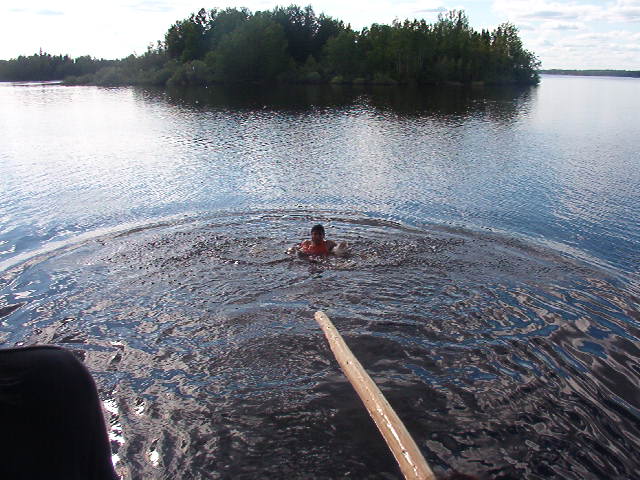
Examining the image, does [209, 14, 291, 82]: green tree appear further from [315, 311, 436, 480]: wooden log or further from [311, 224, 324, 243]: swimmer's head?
[315, 311, 436, 480]: wooden log

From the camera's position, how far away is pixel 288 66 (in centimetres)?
9362

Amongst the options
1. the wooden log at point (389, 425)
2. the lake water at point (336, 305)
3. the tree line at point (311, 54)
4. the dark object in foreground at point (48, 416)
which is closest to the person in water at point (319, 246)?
the lake water at point (336, 305)

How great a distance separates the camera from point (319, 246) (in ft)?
40.8

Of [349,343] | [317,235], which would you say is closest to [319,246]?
[317,235]

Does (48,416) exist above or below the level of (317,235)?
above

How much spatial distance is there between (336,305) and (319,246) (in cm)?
260

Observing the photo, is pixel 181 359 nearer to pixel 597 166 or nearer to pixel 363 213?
pixel 363 213

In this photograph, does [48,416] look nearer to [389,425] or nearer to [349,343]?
[389,425]

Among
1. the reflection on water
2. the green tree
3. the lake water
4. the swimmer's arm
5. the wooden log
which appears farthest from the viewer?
the green tree

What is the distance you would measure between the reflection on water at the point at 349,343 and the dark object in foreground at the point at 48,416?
4.45 meters

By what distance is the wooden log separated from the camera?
14.5 ft

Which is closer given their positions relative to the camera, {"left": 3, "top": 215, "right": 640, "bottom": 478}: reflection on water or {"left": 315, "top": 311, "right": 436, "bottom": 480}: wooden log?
{"left": 315, "top": 311, "right": 436, "bottom": 480}: wooden log

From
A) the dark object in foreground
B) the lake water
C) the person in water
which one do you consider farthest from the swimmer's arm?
the dark object in foreground

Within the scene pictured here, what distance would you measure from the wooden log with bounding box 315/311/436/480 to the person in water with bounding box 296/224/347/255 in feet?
17.6
